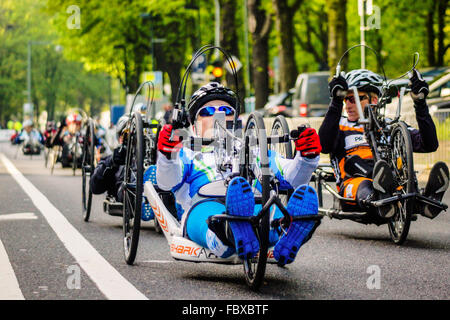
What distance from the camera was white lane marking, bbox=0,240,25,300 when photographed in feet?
18.6

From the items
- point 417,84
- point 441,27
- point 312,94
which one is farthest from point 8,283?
point 441,27

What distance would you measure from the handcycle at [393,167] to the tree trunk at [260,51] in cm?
2765

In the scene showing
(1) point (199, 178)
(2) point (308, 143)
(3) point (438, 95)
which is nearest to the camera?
(2) point (308, 143)

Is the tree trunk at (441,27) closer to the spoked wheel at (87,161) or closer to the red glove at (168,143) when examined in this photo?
the spoked wheel at (87,161)

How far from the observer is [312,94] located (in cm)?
3158

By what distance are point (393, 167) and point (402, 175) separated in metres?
0.11

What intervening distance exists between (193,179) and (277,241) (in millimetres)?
808

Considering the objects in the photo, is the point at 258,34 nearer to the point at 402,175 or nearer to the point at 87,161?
the point at 87,161

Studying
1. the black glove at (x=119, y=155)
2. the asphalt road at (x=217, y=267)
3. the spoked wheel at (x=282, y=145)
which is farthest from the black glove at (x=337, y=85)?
the black glove at (x=119, y=155)

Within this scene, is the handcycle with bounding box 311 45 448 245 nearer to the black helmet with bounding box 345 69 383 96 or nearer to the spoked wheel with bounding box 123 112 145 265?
the black helmet with bounding box 345 69 383 96

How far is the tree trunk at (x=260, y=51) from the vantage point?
36.4 metres

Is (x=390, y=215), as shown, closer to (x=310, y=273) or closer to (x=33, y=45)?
(x=310, y=273)

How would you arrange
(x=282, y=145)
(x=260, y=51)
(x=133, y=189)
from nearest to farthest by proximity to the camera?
(x=133, y=189)
(x=282, y=145)
(x=260, y=51)
